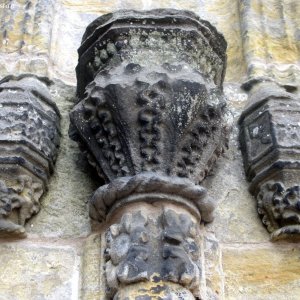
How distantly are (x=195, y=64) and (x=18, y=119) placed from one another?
0.51m

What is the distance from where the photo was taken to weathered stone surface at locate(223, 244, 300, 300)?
1.77 metres

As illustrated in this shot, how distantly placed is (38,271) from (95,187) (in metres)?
0.30

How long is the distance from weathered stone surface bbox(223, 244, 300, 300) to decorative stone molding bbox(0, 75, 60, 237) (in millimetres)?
522

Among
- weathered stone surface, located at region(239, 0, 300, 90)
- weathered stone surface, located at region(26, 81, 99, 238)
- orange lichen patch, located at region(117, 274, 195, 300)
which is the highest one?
weathered stone surface, located at region(239, 0, 300, 90)

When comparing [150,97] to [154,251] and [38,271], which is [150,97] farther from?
[38,271]

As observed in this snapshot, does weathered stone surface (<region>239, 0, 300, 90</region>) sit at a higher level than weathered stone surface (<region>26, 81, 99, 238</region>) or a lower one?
higher

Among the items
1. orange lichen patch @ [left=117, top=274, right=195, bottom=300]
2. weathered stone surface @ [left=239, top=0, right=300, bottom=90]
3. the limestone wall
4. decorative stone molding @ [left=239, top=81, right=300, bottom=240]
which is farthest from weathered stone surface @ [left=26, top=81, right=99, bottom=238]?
weathered stone surface @ [left=239, top=0, right=300, bottom=90]

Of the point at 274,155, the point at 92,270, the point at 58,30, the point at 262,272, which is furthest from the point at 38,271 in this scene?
the point at 58,30

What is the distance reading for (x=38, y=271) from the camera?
1766 millimetres

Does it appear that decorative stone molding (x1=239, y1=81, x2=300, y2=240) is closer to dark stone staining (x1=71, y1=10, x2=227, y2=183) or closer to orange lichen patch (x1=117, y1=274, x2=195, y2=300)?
dark stone staining (x1=71, y1=10, x2=227, y2=183)

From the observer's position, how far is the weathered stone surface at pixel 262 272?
1770 mm

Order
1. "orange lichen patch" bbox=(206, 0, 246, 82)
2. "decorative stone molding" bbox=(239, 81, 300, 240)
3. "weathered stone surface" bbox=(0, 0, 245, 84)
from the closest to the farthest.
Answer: "decorative stone molding" bbox=(239, 81, 300, 240), "weathered stone surface" bbox=(0, 0, 245, 84), "orange lichen patch" bbox=(206, 0, 246, 82)

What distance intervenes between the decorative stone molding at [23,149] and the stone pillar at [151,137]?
0.10 metres

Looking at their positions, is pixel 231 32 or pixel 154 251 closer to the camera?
pixel 154 251
